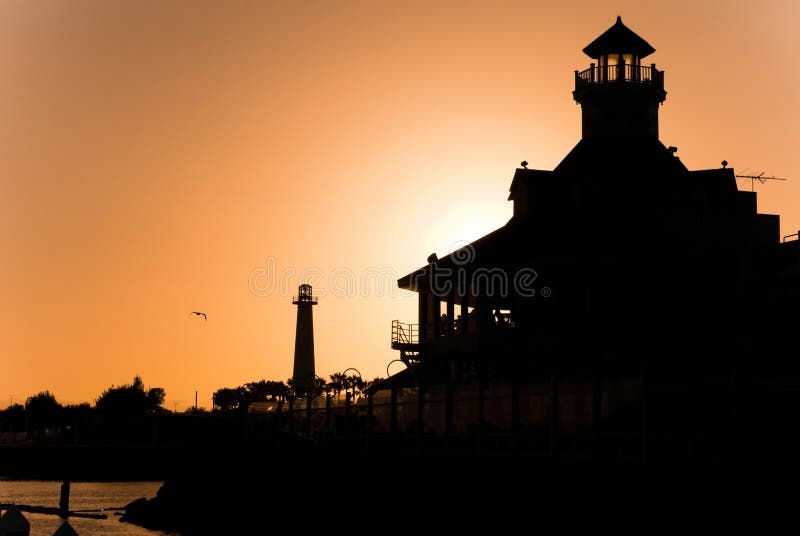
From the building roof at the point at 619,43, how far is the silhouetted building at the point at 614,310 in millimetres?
77

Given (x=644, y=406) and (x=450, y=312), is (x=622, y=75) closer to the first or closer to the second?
(x=450, y=312)

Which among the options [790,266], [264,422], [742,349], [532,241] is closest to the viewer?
[742,349]

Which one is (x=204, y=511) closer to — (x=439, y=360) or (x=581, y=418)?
(x=439, y=360)

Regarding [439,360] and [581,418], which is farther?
[439,360]

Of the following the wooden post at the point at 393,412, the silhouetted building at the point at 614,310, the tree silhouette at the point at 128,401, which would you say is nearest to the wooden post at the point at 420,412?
the silhouetted building at the point at 614,310

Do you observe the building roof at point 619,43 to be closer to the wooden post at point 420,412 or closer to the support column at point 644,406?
the wooden post at point 420,412

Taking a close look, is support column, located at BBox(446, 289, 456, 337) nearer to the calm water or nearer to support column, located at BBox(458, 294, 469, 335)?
support column, located at BBox(458, 294, 469, 335)

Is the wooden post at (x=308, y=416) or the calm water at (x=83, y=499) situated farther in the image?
the calm water at (x=83, y=499)

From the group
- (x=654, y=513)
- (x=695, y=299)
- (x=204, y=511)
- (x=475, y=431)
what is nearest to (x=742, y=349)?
(x=695, y=299)

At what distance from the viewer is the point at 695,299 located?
55.4m

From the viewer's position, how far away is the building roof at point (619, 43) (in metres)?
67.1

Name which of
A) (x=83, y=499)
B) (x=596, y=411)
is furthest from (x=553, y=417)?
(x=83, y=499)

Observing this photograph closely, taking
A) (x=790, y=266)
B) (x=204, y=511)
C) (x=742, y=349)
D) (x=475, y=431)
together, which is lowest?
(x=204, y=511)

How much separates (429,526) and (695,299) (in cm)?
1814
